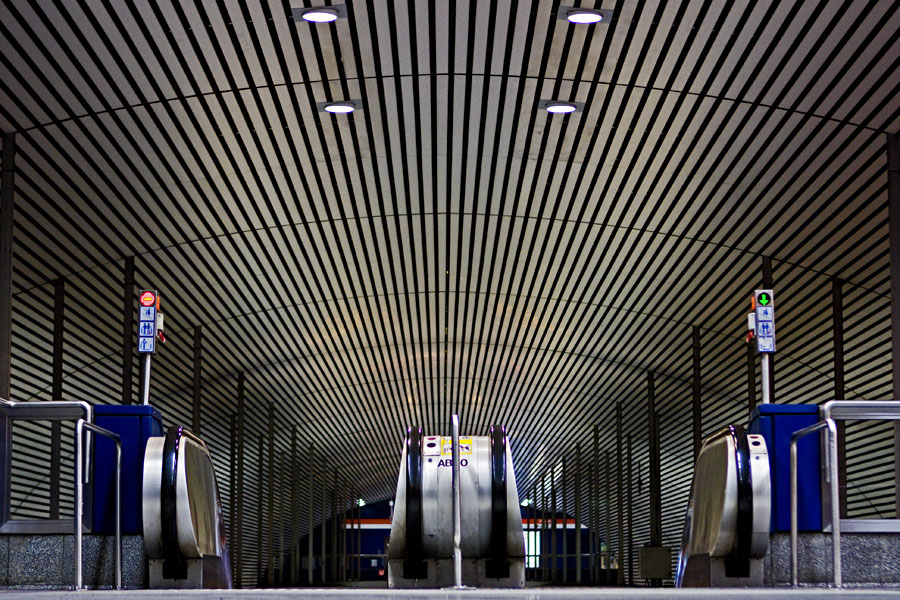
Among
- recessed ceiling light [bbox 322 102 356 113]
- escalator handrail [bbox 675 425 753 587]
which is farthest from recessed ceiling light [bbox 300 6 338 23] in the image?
escalator handrail [bbox 675 425 753 587]

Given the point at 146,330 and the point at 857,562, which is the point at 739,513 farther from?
the point at 146,330

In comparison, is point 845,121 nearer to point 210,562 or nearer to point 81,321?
point 210,562

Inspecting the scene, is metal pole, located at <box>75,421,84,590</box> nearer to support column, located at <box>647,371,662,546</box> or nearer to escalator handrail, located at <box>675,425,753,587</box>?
escalator handrail, located at <box>675,425,753,587</box>

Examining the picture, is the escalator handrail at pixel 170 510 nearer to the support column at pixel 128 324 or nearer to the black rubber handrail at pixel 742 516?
the black rubber handrail at pixel 742 516

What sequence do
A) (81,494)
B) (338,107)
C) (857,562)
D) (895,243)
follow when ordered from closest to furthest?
(81,494), (857,562), (895,243), (338,107)

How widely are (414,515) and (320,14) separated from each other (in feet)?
20.2

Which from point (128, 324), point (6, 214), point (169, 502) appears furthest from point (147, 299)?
point (128, 324)

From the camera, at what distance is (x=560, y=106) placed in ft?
59.8

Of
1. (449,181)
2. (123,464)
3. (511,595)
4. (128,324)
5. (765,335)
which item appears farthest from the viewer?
(128,324)

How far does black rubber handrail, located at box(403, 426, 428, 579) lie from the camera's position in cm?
1245

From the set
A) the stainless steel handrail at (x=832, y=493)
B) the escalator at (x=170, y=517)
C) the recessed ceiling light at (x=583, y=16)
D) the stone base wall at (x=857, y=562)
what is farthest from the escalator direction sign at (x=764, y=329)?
the recessed ceiling light at (x=583, y=16)

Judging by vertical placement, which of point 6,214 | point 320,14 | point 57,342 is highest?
point 320,14

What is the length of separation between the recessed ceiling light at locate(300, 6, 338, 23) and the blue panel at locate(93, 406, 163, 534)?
5.81 m

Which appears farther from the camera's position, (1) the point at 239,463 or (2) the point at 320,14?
(1) the point at 239,463
